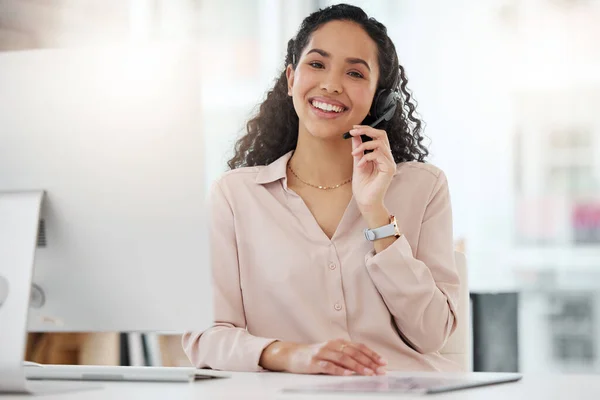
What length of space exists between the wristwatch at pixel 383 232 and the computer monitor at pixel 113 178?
72 centimetres

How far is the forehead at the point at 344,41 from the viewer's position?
6.48 feet

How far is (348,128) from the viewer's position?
1.97 m

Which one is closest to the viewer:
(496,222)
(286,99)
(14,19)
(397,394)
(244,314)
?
(397,394)

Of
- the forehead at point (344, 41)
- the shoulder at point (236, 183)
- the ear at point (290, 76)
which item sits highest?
the forehead at point (344, 41)

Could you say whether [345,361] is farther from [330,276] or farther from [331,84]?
[331,84]

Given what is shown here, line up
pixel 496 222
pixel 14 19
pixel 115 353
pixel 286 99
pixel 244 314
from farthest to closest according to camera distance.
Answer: pixel 496 222, pixel 14 19, pixel 115 353, pixel 286 99, pixel 244 314

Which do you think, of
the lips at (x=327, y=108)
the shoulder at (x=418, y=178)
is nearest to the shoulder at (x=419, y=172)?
the shoulder at (x=418, y=178)

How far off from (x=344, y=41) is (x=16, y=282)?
1.15 meters

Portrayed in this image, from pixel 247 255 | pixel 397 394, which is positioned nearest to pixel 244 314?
pixel 247 255

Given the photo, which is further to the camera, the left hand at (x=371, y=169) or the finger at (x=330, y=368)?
the left hand at (x=371, y=169)

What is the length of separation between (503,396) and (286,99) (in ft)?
4.41

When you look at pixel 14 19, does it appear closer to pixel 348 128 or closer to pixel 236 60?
pixel 236 60

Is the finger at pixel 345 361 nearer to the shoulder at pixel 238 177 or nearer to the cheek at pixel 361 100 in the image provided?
the shoulder at pixel 238 177

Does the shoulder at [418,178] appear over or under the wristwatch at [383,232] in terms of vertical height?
over
